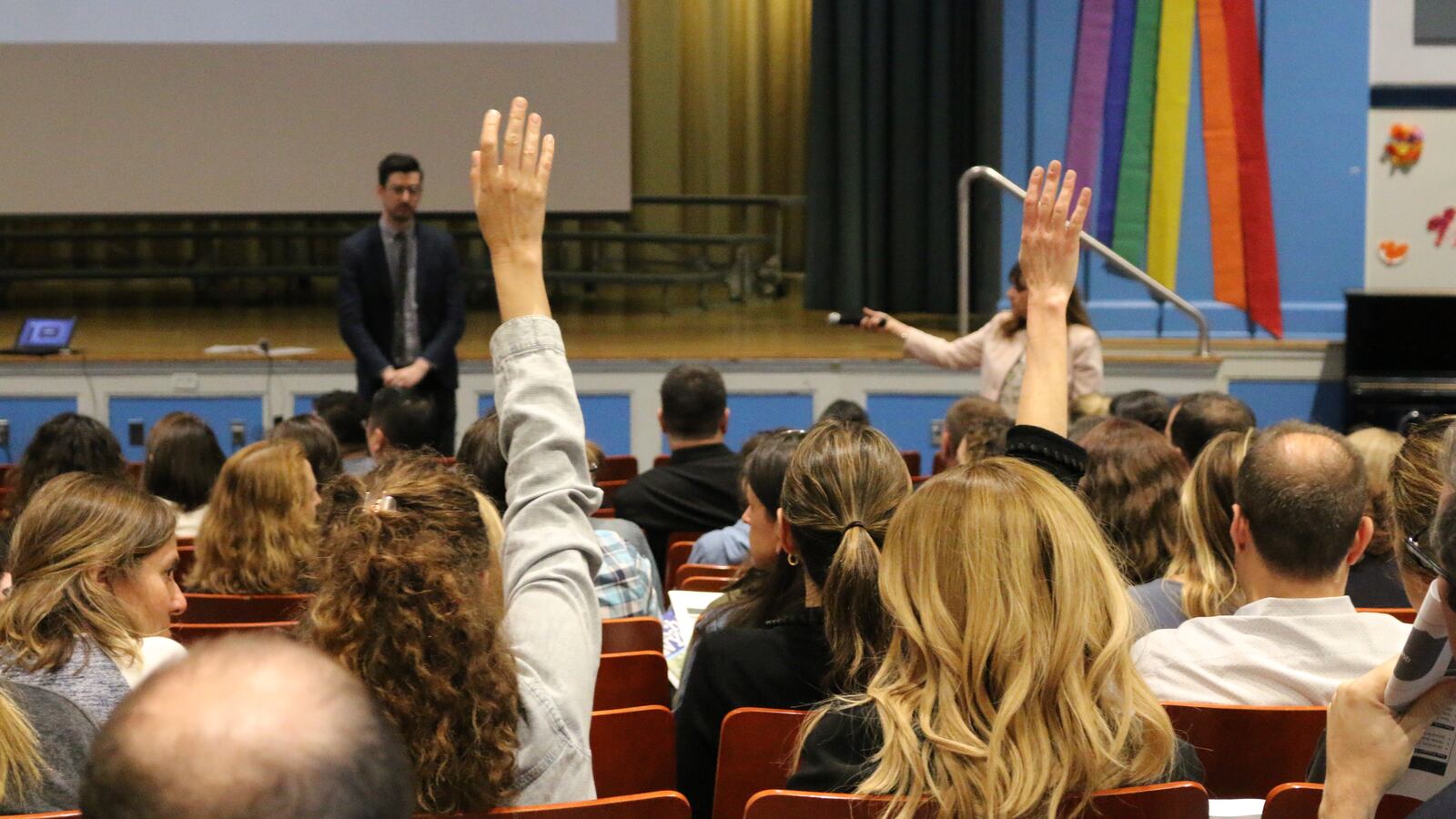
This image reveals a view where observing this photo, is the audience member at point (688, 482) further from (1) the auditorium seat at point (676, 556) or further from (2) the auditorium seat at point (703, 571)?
(2) the auditorium seat at point (703, 571)

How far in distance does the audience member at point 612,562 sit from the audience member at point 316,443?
678mm

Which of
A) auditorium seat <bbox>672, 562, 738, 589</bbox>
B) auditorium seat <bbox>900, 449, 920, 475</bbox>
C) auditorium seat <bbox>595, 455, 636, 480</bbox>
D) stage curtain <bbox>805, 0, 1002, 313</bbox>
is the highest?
stage curtain <bbox>805, 0, 1002, 313</bbox>

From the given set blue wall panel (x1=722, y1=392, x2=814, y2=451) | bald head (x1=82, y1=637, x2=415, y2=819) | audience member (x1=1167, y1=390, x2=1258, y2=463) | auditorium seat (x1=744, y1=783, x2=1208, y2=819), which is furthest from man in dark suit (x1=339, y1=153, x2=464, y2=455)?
bald head (x1=82, y1=637, x2=415, y2=819)

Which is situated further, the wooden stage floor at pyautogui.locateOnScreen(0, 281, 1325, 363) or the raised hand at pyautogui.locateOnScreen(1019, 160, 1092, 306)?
the wooden stage floor at pyautogui.locateOnScreen(0, 281, 1325, 363)

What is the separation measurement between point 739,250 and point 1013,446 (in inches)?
325

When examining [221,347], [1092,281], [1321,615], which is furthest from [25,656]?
[1092,281]

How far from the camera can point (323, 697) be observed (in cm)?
69

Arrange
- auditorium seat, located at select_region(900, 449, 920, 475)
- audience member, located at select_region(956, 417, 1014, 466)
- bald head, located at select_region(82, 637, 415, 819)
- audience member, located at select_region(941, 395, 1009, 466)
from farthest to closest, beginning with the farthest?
auditorium seat, located at select_region(900, 449, 920, 475), audience member, located at select_region(941, 395, 1009, 466), audience member, located at select_region(956, 417, 1014, 466), bald head, located at select_region(82, 637, 415, 819)

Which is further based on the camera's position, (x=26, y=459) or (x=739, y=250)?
(x=739, y=250)

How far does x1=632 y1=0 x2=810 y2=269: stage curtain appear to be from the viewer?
11219mm

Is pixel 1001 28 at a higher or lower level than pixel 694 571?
higher

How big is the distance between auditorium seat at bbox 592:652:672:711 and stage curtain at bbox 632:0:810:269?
350 inches

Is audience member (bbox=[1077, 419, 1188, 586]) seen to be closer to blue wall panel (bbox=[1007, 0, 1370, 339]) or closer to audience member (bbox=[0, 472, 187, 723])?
audience member (bbox=[0, 472, 187, 723])

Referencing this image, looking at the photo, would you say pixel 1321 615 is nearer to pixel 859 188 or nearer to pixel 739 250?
pixel 859 188
